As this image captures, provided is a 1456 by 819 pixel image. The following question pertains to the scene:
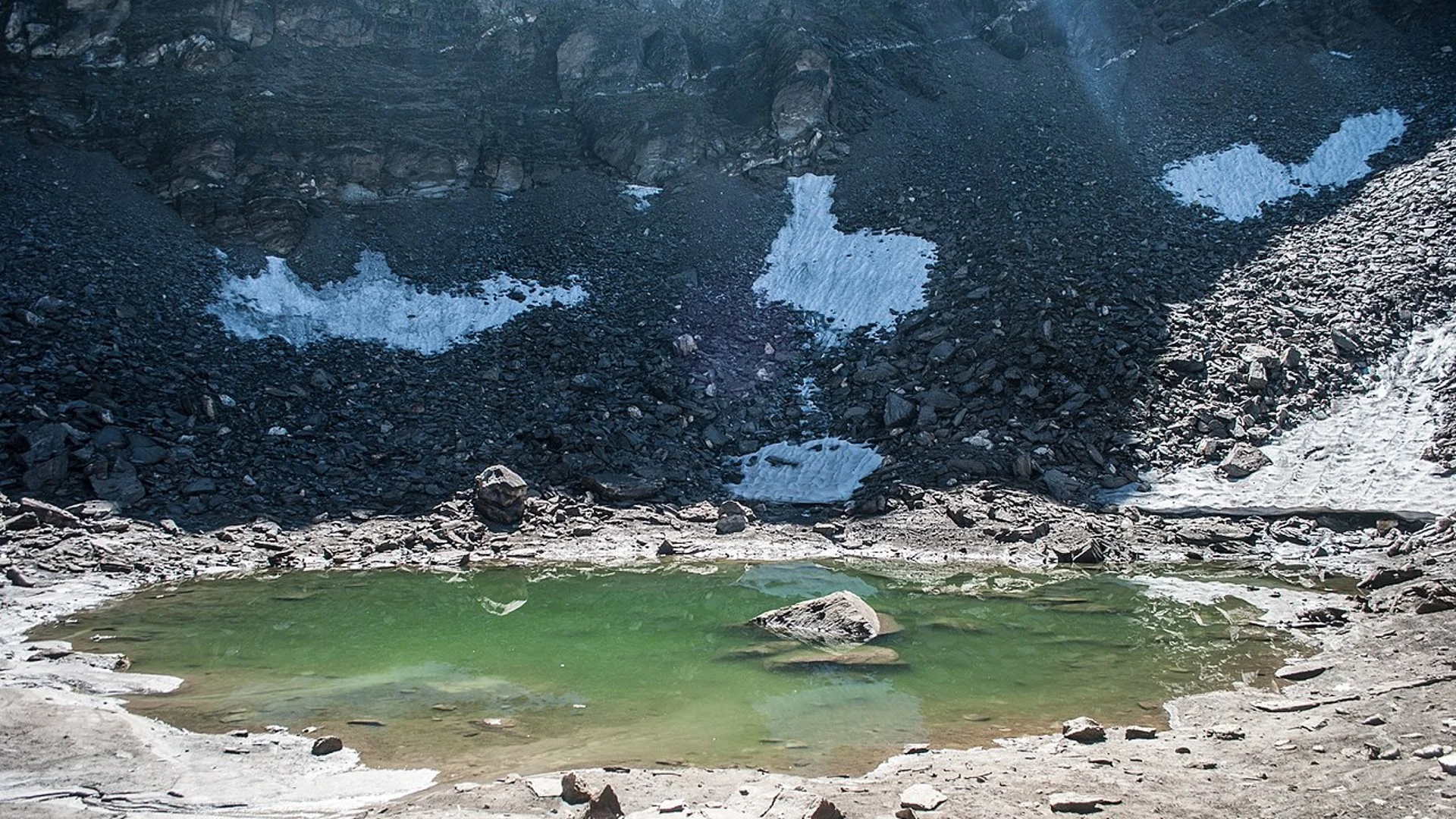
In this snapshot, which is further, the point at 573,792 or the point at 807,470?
the point at 807,470

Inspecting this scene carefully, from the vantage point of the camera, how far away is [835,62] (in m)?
41.0

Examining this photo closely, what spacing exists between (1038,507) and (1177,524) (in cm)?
271

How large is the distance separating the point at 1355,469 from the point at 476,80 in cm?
3690

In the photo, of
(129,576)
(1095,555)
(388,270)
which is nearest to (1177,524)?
(1095,555)

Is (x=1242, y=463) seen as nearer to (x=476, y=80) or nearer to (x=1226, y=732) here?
(x=1226, y=732)

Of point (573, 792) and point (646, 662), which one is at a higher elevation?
point (573, 792)

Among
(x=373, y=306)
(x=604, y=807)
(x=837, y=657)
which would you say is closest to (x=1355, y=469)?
(x=837, y=657)

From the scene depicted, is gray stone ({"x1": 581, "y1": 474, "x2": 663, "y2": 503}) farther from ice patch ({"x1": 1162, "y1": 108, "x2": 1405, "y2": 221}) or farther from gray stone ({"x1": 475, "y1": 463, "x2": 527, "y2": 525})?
ice patch ({"x1": 1162, "y1": 108, "x2": 1405, "y2": 221})

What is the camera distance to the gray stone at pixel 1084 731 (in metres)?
7.76

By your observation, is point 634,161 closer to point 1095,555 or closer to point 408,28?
point 408,28

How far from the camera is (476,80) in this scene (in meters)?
39.5

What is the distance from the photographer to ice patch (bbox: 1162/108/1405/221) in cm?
3022

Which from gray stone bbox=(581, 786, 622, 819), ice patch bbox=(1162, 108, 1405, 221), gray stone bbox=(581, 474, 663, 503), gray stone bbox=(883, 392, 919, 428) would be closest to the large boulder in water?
gray stone bbox=(581, 786, 622, 819)

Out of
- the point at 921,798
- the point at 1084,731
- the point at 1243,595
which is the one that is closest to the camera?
the point at 921,798
